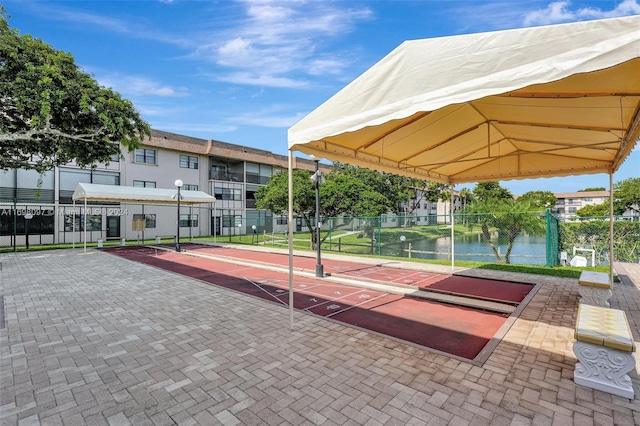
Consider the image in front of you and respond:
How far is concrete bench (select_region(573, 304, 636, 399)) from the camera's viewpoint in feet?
10.1

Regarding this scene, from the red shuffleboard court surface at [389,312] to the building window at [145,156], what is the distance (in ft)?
73.8

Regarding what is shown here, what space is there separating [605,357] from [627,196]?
53299 millimetres

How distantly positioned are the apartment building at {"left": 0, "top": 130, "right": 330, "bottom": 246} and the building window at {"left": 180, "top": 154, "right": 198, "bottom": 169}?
0.31ft

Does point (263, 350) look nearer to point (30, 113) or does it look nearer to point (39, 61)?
point (30, 113)

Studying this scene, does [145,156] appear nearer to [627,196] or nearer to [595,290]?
[595,290]

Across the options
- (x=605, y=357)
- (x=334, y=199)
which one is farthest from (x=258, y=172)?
(x=605, y=357)

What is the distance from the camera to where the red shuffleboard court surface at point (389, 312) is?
475 centimetres

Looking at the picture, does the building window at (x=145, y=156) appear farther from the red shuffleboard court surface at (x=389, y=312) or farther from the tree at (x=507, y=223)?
the tree at (x=507, y=223)

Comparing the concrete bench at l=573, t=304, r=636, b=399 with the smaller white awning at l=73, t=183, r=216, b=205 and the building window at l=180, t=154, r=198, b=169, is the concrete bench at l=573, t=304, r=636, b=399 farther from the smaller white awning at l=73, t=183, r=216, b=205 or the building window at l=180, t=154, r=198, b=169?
the building window at l=180, t=154, r=198, b=169

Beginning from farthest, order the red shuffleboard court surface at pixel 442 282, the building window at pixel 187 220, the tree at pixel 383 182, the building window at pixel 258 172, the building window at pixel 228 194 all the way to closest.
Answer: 1. the building window at pixel 258 172
2. the tree at pixel 383 182
3. the building window at pixel 228 194
4. the building window at pixel 187 220
5. the red shuffleboard court surface at pixel 442 282

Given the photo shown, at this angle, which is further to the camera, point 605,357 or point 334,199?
point 334,199

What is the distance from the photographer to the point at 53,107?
10531 mm

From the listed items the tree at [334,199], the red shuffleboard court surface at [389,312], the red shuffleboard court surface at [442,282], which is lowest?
the red shuffleboard court surface at [389,312]

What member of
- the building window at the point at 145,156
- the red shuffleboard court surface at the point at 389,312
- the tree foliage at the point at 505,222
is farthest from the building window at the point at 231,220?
the tree foliage at the point at 505,222
